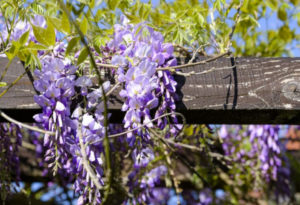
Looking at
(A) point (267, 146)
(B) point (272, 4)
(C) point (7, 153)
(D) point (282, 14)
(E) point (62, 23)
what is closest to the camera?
(E) point (62, 23)

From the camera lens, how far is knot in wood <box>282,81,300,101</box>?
4.31 feet

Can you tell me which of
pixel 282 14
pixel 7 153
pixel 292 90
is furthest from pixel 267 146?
pixel 7 153

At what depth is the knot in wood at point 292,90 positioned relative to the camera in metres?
1.31

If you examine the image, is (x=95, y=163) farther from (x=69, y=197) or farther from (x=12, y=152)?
(x=69, y=197)

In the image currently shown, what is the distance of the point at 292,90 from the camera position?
132 centimetres

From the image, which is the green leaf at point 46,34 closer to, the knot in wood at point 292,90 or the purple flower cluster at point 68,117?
the purple flower cluster at point 68,117

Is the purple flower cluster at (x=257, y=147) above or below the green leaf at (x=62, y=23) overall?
below

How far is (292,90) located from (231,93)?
0.18 m

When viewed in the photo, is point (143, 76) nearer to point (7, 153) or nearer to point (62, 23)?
point (62, 23)

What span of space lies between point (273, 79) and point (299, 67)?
0.09m

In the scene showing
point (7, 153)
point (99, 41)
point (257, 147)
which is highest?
point (99, 41)

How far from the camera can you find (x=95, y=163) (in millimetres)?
1255

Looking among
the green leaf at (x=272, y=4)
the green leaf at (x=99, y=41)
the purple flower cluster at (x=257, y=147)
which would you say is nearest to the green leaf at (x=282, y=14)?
the green leaf at (x=272, y=4)

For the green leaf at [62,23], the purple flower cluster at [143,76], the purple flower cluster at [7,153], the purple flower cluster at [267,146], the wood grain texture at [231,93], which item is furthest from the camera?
the purple flower cluster at [267,146]
